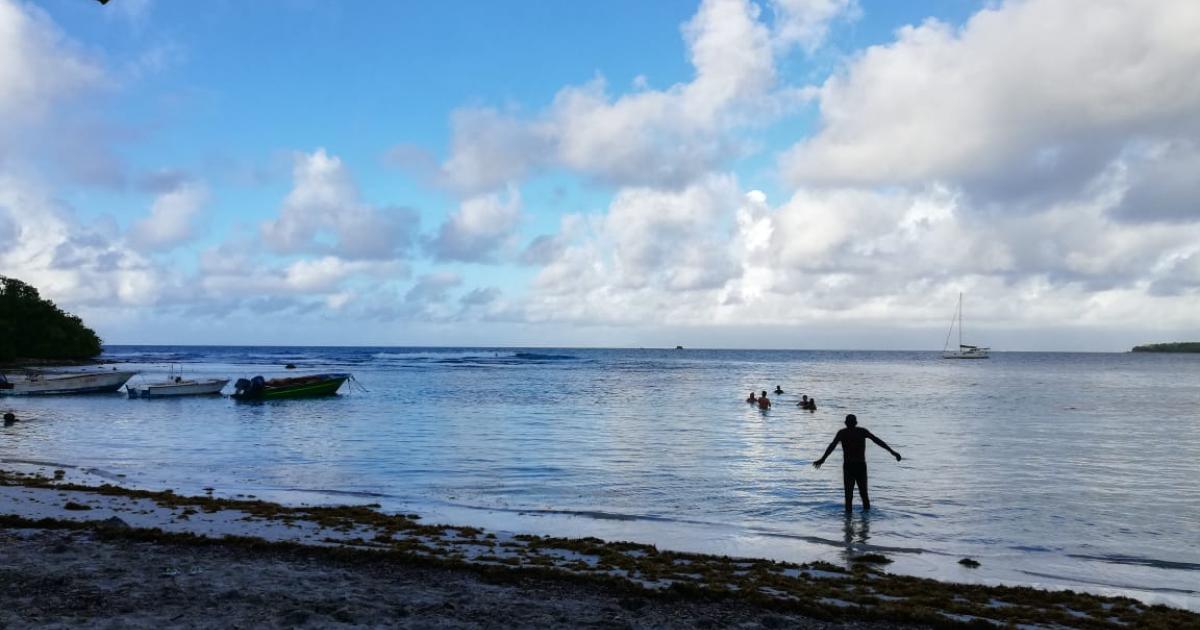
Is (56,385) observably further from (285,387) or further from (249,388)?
(285,387)

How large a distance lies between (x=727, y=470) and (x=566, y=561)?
1250 centimetres

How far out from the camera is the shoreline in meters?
9.75

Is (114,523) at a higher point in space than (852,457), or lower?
lower

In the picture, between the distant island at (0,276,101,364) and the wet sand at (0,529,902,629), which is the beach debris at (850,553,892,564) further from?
the distant island at (0,276,101,364)

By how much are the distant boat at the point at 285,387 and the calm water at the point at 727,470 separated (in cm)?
225

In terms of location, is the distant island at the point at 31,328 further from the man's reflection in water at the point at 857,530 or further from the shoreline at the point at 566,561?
the man's reflection in water at the point at 857,530

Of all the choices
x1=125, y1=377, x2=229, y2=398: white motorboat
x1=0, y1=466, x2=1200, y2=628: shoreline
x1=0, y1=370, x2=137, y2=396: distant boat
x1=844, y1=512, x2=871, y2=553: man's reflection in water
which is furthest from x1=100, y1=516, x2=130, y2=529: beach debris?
x1=0, y1=370, x2=137, y2=396: distant boat

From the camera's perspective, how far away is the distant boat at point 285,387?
5128 centimetres

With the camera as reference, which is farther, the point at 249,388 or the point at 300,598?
the point at 249,388

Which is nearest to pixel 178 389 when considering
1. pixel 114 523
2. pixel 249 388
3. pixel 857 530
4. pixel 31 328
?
pixel 249 388

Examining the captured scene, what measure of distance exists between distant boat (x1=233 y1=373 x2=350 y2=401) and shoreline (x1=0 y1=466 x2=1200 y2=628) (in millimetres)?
35521

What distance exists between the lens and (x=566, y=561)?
12023 millimetres

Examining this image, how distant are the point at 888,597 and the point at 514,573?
16.3 feet

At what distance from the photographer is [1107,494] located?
2003 cm
